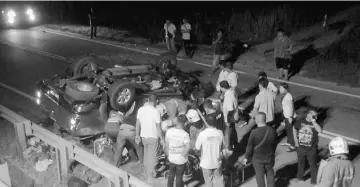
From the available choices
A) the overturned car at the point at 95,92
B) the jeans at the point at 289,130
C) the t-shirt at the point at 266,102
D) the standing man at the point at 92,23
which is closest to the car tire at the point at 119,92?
the overturned car at the point at 95,92

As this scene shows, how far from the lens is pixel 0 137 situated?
989 cm

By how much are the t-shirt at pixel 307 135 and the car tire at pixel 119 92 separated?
3.54m

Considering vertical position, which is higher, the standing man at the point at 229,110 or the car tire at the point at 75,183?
the standing man at the point at 229,110

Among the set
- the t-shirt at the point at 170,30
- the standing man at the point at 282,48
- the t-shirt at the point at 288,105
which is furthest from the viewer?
the t-shirt at the point at 170,30

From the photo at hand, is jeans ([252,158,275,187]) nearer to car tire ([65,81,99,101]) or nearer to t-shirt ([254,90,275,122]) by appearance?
t-shirt ([254,90,275,122])

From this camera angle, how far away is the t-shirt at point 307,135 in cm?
774

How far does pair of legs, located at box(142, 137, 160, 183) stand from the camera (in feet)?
26.2

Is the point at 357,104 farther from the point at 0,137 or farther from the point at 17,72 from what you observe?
the point at 17,72

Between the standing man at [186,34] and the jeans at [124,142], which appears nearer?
the jeans at [124,142]

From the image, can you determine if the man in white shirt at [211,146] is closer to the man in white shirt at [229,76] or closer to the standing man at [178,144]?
the standing man at [178,144]

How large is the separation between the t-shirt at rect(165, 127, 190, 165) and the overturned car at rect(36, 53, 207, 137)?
2.40 m

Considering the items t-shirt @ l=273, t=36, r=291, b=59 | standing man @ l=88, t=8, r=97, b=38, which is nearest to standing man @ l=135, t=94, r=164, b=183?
t-shirt @ l=273, t=36, r=291, b=59

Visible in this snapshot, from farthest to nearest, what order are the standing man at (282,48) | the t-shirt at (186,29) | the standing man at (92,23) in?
the standing man at (92,23) < the t-shirt at (186,29) < the standing man at (282,48)

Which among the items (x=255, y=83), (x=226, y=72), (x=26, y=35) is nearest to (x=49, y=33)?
(x=26, y=35)
